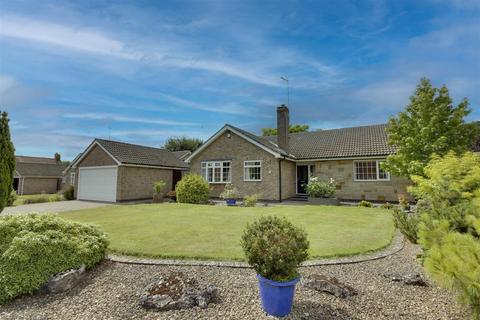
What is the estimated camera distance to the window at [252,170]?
62.2ft

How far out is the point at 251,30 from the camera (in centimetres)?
888

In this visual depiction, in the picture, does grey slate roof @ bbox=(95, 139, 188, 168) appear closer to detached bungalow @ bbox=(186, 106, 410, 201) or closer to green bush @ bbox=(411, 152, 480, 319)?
detached bungalow @ bbox=(186, 106, 410, 201)

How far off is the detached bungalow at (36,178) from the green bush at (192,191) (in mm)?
31057

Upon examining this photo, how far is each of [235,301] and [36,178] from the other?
44.5 meters

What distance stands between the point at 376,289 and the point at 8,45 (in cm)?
1057

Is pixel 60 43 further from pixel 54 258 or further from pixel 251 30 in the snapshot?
pixel 54 258

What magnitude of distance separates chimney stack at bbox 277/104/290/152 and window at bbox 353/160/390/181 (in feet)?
17.7

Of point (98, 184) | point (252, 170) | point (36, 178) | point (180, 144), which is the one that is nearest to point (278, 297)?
point (252, 170)

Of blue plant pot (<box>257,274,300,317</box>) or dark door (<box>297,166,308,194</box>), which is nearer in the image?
blue plant pot (<box>257,274,300,317</box>)

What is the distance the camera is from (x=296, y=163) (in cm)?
2062

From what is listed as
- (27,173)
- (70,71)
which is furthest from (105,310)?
(27,173)

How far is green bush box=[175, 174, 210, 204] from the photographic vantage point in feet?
55.8

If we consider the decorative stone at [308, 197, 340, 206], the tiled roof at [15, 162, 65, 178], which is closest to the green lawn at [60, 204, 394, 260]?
the decorative stone at [308, 197, 340, 206]

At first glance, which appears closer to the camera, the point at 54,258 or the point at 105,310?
the point at 105,310
